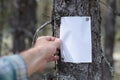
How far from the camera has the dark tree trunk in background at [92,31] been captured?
8.88 feet

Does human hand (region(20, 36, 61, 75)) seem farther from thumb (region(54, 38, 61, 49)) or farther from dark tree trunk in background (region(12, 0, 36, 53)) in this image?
dark tree trunk in background (region(12, 0, 36, 53))

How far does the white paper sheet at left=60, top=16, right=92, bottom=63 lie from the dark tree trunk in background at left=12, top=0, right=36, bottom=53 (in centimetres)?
725

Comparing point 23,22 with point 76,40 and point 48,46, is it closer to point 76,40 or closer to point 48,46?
point 76,40

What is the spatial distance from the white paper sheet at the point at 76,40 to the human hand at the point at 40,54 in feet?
0.32

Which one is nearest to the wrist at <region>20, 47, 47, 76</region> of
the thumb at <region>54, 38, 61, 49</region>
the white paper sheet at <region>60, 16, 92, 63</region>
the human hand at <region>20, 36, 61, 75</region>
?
the human hand at <region>20, 36, 61, 75</region>

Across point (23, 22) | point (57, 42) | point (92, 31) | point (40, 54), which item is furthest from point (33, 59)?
point (23, 22)

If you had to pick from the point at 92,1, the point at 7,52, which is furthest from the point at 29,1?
the point at 92,1

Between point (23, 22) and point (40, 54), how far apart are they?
812 centimetres

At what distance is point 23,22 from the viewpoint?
10133 millimetres

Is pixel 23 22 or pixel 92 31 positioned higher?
pixel 23 22

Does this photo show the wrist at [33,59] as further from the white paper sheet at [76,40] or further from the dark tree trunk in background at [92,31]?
the dark tree trunk in background at [92,31]

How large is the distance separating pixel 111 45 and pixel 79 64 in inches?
373

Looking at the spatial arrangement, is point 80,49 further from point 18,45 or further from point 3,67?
point 18,45

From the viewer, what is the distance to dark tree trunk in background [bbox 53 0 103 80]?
2707 mm
